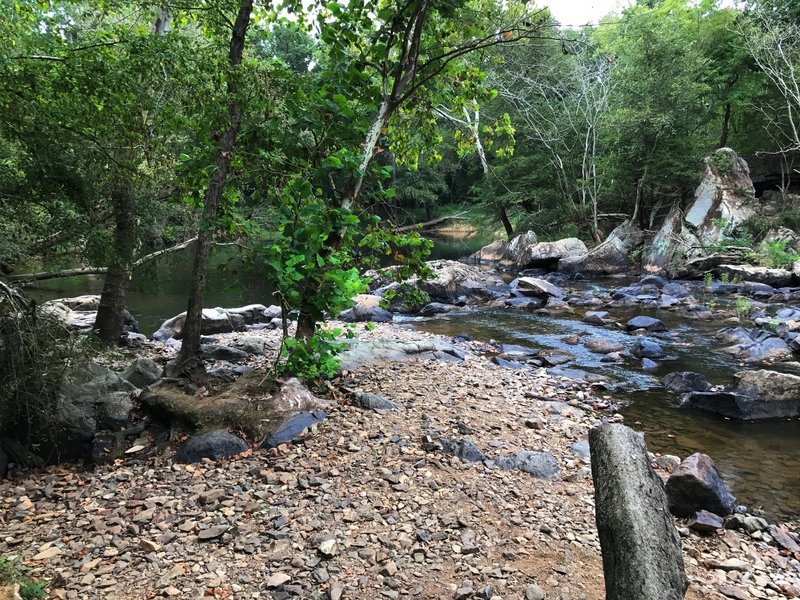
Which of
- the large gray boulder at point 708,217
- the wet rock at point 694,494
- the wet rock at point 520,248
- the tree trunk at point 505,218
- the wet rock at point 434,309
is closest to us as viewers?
the wet rock at point 694,494

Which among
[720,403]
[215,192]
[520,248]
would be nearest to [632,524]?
[215,192]

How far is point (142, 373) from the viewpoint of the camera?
6.70 m

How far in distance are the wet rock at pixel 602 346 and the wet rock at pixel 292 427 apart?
7.22m

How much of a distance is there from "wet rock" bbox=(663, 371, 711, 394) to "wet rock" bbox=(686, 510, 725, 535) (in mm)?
4005

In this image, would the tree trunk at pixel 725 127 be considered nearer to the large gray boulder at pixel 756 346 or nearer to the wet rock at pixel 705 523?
the large gray boulder at pixel 756 346

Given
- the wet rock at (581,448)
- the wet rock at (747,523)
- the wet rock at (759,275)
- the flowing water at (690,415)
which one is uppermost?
the wet rock at (759,275)

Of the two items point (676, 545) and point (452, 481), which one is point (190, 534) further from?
point (676, 545)

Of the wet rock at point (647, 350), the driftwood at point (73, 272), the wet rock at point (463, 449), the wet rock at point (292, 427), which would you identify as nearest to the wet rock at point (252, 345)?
the driftwood at point (73, 272)

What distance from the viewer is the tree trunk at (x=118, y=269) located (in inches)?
259

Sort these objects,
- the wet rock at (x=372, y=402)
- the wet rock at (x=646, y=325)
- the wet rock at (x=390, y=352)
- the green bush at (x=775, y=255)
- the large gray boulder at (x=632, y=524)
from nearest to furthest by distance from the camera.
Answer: the large gray boulder at (x=632, y=524) < the wet rock at (x=372, y=402) < the wet rock at (x=390, y=352) < the wet rock at (x=646, y=325) < the green bush at (x=775, y=255)

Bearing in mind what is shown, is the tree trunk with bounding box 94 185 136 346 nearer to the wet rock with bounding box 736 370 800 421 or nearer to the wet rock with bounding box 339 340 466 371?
the wet rock with bounding box 339 340 466 371

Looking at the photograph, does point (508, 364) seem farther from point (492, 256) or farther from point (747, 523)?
point (492, 256)

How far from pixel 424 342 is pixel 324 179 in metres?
4.72

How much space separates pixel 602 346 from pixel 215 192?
836 cm
